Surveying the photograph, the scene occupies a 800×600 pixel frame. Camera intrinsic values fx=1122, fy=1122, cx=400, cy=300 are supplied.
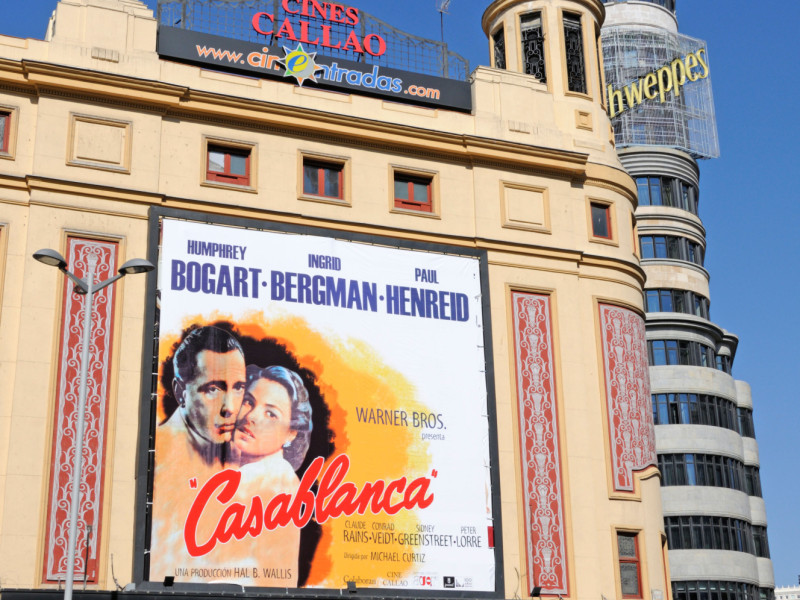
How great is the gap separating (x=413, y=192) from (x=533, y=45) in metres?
9.51

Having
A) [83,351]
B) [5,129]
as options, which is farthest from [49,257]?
[5,129]

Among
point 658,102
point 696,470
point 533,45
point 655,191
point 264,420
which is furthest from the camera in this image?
point 658,102

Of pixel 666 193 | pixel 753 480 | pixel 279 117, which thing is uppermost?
pixel 666 193

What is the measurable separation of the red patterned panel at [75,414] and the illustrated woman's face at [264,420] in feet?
13.0

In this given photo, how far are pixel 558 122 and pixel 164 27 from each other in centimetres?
1458

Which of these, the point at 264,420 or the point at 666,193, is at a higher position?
the point at 666,193

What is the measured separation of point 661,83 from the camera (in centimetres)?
7244

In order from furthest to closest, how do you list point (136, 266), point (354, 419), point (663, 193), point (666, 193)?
point (666, 193) → point (663, 193) → point (354, 419) → point (136, 266)

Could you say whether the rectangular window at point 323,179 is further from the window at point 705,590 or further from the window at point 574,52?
the window at point 705,590

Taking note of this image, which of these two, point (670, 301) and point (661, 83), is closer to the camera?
point (670, 301)

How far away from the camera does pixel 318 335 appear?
1352 inches

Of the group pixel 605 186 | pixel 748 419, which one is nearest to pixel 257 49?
pixel 605 186

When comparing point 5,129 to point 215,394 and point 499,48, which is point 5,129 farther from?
point 499,48

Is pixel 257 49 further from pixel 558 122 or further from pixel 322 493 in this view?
pixel 322 493
